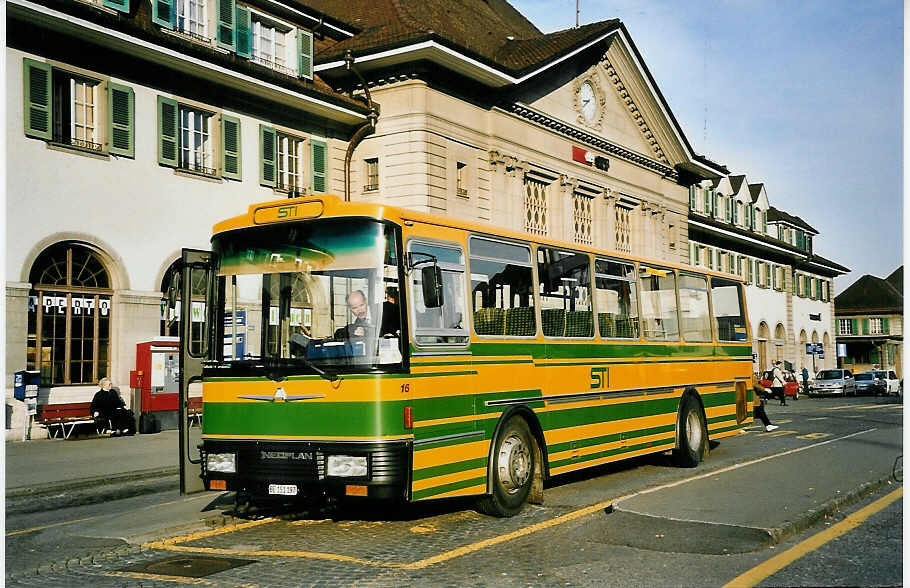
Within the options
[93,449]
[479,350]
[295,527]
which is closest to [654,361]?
[479,350]

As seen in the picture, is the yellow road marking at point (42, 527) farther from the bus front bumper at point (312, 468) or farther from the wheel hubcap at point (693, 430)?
the wheel hubcap at point (693, 430)

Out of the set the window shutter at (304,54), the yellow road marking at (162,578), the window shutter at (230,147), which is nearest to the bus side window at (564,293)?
the yellow road marking at (162,578)

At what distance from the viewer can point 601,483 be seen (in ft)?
43.0

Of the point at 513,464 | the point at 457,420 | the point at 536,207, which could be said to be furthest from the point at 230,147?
the point at 457,420

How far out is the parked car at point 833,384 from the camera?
58.7m

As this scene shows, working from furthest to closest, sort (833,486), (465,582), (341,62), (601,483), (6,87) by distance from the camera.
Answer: (341,62), (6,87), (601,483), (833,486), (465,582)

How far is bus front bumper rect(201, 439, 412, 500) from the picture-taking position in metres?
8.95

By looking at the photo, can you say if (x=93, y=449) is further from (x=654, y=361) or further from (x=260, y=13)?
(x=260, y=13)

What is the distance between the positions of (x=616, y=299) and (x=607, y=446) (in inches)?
71.5

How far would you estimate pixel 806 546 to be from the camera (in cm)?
855

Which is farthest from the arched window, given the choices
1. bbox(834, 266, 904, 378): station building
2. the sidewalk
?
bbox(834, 266, 904, 378): station building

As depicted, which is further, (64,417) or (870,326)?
(870,326)

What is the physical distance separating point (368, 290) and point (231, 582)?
2.73 metres

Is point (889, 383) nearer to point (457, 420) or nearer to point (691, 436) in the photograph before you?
point (691, 436)
